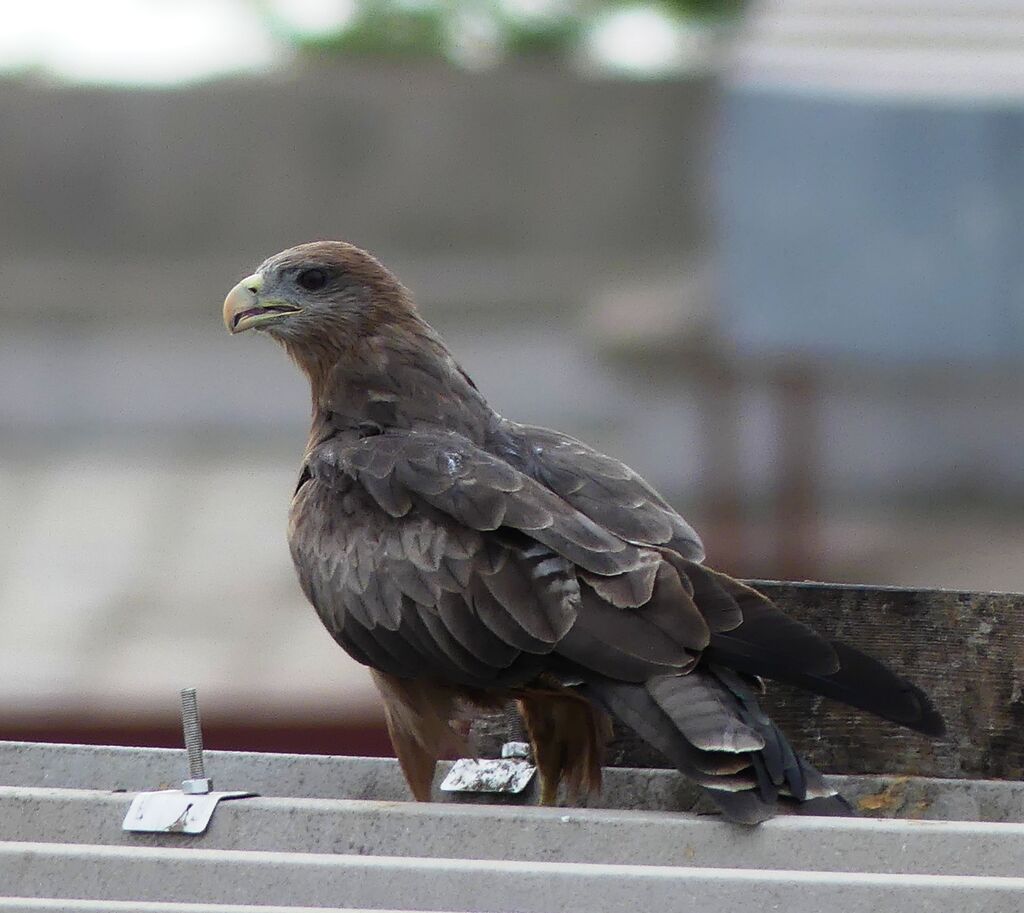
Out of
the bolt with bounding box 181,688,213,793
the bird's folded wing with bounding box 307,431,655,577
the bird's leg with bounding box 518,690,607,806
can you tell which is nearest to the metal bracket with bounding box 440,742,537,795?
the bird's leg with bounding box 518,690,607,806

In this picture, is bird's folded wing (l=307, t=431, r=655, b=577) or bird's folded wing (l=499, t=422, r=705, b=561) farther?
bird's folded wing (l=499, t=422, r=705, b=561)

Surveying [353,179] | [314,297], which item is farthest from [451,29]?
[314,297]

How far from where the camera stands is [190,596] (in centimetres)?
1276

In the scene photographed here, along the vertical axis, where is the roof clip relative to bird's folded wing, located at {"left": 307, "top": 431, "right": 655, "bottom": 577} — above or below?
below

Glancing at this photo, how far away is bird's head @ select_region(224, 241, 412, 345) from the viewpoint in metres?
4.96

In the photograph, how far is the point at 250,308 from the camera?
16.4 feet

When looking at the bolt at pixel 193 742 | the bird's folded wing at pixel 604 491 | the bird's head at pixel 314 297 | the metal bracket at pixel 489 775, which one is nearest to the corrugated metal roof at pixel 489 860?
the bolt at pixel 193 742

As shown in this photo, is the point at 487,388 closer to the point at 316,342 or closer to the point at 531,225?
the point at 531,225

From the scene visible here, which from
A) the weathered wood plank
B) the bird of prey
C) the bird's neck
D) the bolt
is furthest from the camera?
the bird's neck

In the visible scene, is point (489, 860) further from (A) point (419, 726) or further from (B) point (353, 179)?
(B) point (353, 179)

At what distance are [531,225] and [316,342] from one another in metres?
16.2

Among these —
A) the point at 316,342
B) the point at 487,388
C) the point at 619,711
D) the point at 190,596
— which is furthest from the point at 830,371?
the point at 619,711

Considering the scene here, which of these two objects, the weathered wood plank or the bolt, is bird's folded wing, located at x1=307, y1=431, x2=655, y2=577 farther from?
the bolt

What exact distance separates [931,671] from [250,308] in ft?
6.96
